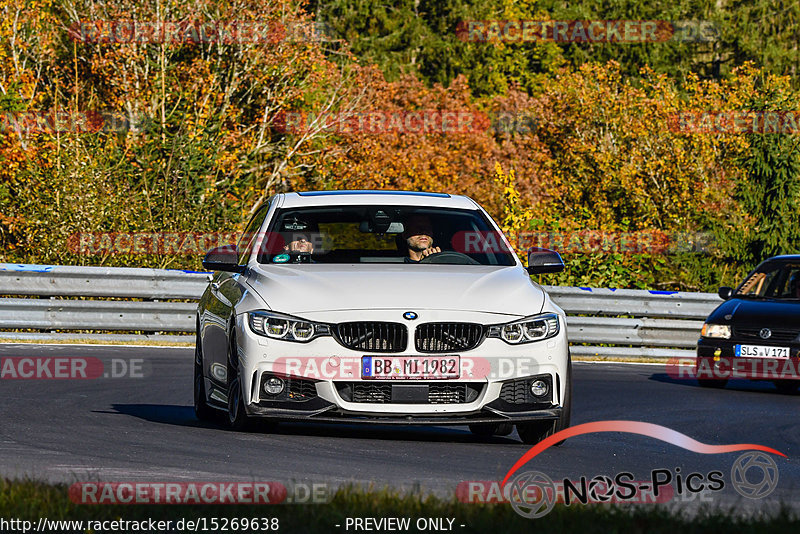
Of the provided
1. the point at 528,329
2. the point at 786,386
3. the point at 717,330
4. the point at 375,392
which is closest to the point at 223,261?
the point at 375,392

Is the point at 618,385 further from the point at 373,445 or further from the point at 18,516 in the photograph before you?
the point at 18,516

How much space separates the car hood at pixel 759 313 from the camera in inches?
643

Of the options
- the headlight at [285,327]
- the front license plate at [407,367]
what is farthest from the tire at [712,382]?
the headlight at [285,327]

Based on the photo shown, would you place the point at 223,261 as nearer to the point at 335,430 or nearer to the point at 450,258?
the point at 335,430

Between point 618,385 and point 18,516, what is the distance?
10845 millimetres

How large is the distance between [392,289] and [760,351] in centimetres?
842

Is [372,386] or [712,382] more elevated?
[372,386]

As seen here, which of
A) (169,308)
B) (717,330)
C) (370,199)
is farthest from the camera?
(169,308)

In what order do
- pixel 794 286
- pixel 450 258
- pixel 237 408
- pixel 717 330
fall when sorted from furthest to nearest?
pixel 794 286, pixel 717 330, pixel 450 258, pixel 237 408

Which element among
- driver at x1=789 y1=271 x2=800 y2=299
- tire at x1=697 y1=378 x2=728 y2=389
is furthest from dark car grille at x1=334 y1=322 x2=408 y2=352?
driver at x1=789 y1=271 x2=800 y2=299

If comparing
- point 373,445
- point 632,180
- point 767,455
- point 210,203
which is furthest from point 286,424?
point 632,180

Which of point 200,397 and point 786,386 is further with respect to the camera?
point 786,386

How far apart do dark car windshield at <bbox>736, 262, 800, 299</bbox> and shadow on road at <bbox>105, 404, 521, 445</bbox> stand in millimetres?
7197

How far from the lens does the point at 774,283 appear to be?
698 inches
